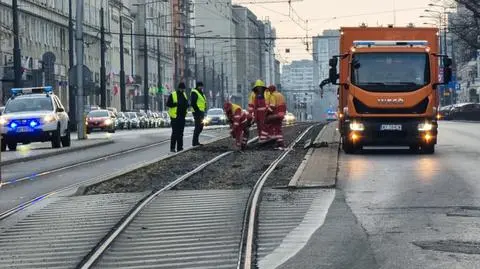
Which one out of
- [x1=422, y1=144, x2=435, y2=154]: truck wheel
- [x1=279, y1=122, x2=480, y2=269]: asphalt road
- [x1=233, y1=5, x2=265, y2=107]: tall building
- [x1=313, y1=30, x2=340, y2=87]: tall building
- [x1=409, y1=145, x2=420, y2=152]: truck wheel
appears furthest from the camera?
[x1=233, y1=5, x2=265, y2=107]: tall building

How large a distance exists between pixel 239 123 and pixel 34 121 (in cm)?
734

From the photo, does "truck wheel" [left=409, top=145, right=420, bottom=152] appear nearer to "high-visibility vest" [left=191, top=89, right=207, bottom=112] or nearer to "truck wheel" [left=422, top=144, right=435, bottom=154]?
"truck wheel" [left=422, top=144, right=435, bottom=154]

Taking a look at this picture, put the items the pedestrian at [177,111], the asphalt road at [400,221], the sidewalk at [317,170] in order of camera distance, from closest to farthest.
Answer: the asphalt road at [400,221], the sidewalk at [317,170], the pedestrian at [177,111]

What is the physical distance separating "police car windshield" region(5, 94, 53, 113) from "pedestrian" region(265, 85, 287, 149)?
330 inches

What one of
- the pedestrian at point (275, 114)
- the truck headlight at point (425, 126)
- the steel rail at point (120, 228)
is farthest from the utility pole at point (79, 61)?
the steel rail at point (120, 228)

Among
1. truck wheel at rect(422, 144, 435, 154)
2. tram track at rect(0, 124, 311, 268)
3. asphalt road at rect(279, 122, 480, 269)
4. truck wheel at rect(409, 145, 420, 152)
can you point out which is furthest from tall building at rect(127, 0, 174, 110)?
tram track at rect(0, 124, 311, 268)

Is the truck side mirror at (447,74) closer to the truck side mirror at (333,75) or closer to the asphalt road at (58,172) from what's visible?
the truck side mirror at (333,75)

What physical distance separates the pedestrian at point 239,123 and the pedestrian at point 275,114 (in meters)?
0.72

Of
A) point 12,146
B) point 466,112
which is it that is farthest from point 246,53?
point 12,146

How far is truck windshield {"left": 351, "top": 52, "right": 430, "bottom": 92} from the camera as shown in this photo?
74.9 feet

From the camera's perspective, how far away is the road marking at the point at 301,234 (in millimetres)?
8703

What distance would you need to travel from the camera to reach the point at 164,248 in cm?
946

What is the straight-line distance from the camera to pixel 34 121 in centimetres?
3008

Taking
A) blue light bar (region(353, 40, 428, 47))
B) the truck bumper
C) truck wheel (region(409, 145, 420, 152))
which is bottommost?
truck wheel (region(409, 145, 420, 152))
